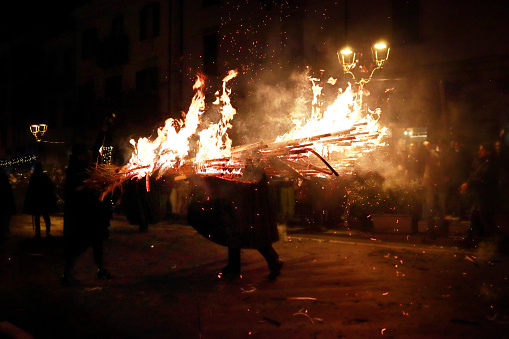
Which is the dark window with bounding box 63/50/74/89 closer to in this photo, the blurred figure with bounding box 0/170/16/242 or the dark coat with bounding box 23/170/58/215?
the dark coat with bounding box 23/170/58/215

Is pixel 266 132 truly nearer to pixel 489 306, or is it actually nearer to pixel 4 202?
pixel 4 202

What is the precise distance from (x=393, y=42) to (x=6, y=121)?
37108 mm

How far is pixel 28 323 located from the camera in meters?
5.09

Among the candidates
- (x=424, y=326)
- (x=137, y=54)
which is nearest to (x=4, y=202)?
(x=424, y=326)

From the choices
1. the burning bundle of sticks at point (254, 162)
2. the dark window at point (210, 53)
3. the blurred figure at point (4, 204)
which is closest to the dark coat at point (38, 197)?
the blurred figure at point (4, 204)

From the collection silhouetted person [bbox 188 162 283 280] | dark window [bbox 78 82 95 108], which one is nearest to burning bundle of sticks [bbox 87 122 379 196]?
silhouetted person [bbox 188 162 283 280]

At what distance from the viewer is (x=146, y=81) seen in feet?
84.6

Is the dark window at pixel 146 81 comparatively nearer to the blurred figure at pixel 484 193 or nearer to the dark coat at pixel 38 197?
the dark coat at pixel 38 197

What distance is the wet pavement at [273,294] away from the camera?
4.78 metres

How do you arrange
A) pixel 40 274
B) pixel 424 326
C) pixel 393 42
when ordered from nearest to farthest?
pixel 424 326, pixel 40 274, pixel 393 42

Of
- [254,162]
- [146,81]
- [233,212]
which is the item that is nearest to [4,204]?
[233,212]

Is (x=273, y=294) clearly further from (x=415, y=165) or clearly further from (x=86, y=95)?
(x=86, y=95)

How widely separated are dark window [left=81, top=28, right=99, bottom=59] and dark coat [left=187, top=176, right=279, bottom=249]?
25.6 metres

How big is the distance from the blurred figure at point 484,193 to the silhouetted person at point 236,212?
4716mm
